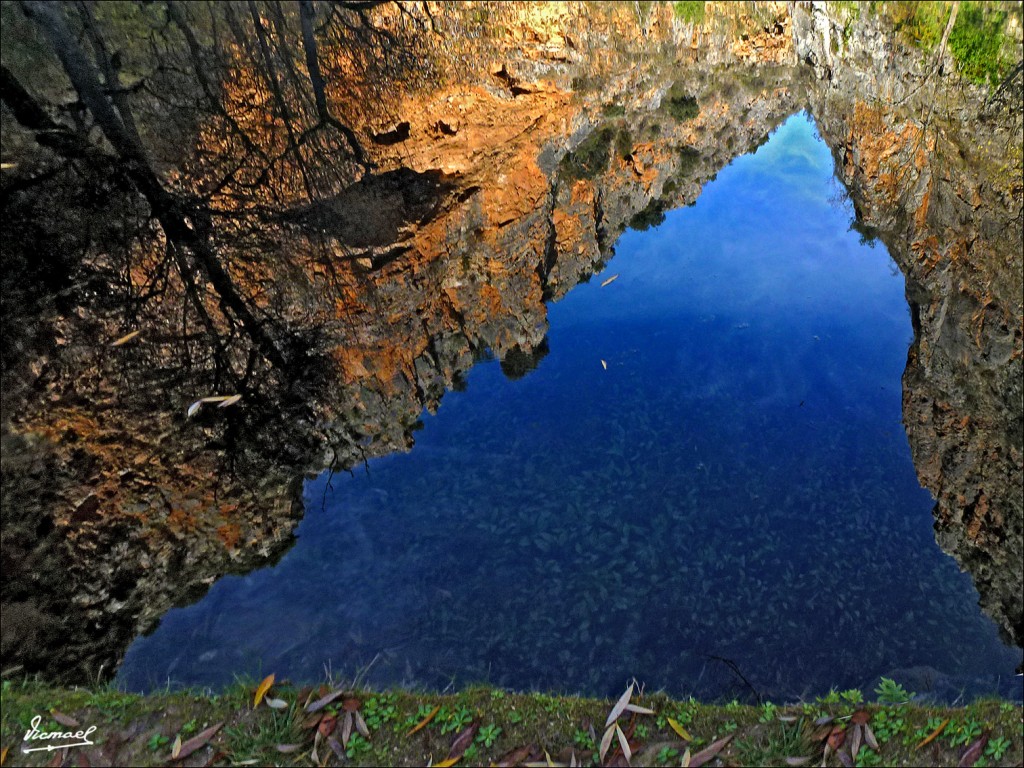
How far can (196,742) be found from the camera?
3.05 m

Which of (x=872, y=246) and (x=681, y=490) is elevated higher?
(x=872, y=246)

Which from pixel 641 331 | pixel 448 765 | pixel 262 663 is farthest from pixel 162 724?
pixel 641 331

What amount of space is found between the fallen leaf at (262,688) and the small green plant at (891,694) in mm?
3285

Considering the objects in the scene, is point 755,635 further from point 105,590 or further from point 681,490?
point 105,590

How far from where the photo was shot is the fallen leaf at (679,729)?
3.04m

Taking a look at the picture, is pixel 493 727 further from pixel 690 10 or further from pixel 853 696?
pixel 690 10

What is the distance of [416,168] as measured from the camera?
7.35 m

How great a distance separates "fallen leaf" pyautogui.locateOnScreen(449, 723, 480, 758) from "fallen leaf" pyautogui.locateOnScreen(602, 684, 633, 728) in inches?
27.1

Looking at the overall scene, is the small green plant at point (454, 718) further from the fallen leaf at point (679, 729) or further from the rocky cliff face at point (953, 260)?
the rocky cliff face at point (953, 260)

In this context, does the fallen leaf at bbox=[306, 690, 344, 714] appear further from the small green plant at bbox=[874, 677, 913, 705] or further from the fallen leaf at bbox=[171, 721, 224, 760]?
the small green plant at bbox=[874, 677, 913, 705]

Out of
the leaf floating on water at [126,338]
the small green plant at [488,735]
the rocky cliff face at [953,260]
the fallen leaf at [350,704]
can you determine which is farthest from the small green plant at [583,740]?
the leaf floating on water at [126,338]

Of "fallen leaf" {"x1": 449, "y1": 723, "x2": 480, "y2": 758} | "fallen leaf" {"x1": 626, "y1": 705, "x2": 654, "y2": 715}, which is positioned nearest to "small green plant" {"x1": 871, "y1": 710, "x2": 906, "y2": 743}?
"fallen leaf" {"x1": 626, "y1": 705, "x2": 654, "y2": 715}

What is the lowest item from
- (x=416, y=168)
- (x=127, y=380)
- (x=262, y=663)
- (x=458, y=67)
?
(x=262, y=663)

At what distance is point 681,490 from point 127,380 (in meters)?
4.47
